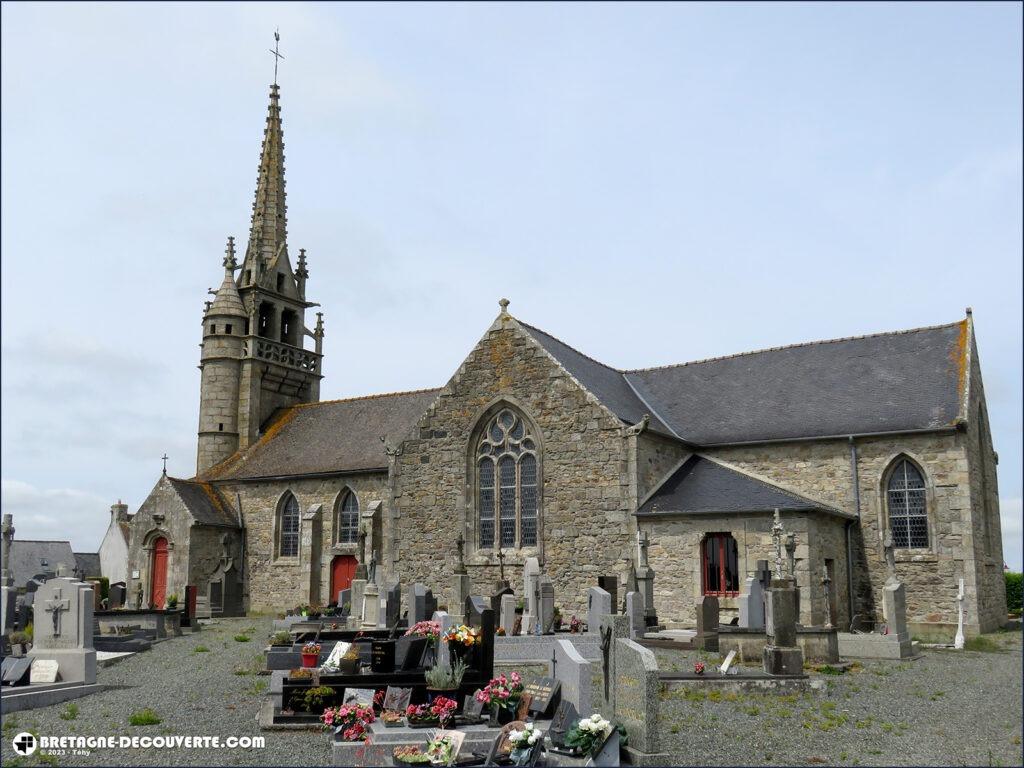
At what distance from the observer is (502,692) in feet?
34.8

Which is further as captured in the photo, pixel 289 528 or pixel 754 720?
pixel 289 528

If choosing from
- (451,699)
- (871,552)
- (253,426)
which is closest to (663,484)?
(871,552)

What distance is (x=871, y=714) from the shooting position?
12.1 meters

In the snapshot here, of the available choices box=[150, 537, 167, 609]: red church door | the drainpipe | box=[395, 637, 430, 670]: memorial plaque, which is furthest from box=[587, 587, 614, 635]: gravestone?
box=[150, 537, 167, 609]: red church door

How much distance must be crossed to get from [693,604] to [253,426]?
22.2m

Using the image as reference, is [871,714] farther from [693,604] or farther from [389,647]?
[693,604]

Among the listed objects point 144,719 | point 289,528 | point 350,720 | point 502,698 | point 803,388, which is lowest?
point 144,719

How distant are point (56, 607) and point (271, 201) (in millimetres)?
30057

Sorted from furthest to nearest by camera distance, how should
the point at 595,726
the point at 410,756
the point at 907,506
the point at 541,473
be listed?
the point at 541,473 < the point at 907,506 < the point at 410,756 < the point at 595,726

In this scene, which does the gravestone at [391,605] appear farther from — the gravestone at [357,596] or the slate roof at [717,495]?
the slate roof at [717,495]

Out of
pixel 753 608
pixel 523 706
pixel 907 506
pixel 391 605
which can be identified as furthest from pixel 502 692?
pixel 907 506

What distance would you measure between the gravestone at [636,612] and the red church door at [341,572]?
14833 mm

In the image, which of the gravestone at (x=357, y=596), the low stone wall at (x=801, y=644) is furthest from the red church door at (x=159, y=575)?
the low stone wall at (x=801, y=644)

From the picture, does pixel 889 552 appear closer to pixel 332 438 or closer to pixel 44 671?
pixel 44 671
